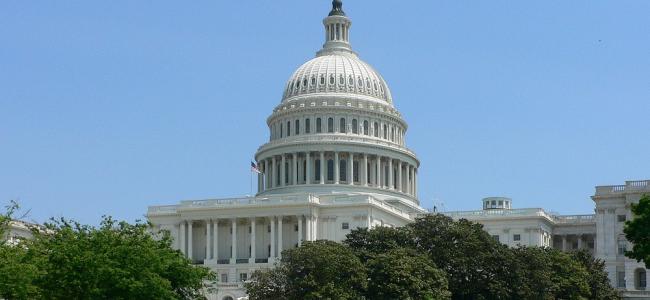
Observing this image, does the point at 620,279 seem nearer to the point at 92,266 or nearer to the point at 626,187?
the point at 626,187

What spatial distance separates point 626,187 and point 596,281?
1457 inches

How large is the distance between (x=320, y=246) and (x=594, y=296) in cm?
3351

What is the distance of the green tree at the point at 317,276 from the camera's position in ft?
458

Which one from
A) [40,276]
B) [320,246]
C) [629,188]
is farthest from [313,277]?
[629,188]

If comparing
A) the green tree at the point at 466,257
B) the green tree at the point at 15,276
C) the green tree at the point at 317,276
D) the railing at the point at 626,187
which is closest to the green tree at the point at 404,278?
the green tree at the point at 317,276

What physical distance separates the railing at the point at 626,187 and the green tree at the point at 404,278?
56.9m

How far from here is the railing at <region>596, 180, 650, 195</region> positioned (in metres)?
194

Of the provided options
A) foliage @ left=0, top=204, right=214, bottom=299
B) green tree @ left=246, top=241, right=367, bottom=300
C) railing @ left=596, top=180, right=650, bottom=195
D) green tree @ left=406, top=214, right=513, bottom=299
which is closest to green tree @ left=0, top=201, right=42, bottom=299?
foliage @ left=0, top=204, right=214, bottom=299

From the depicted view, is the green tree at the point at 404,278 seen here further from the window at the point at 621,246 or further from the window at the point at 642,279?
the window at the point at 621,246

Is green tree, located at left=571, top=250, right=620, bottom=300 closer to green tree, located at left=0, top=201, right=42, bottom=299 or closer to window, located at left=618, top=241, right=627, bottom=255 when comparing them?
window, located at left=618, top=241, right=627, bottom=255

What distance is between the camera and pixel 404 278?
140 metres

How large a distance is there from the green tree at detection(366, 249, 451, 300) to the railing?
56903 millimetres

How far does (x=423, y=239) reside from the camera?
156 m

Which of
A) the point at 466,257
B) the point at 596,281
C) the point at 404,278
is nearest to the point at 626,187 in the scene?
the point at 596,281
